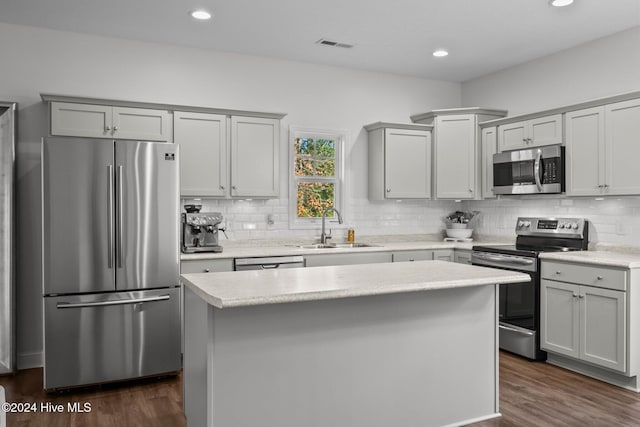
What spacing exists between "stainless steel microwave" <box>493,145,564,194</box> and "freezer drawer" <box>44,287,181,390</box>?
130 inches

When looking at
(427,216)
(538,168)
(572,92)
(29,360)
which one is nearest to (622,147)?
(538,168)

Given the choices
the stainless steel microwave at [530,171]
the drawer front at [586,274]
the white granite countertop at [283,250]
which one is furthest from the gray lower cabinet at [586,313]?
the white granite countertop at [283,250]

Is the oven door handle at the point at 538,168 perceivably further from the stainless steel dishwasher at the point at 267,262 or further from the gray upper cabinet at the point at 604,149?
the stainless steel dishwasher at the point at 267,262

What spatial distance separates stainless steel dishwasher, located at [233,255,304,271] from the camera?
4.30 meters

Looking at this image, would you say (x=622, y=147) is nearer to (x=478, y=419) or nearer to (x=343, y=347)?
(x=478, y=419)

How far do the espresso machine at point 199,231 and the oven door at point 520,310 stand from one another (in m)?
2.54

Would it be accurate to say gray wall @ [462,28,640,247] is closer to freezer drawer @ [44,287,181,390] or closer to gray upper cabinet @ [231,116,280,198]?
gray upper cabinet @ [231,116,280,198]

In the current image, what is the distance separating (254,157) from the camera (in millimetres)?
4691

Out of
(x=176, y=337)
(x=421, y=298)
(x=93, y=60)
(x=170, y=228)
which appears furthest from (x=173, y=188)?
(x=421, y=298)

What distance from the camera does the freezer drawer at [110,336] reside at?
11.7 ft

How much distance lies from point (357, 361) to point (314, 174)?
121 inches

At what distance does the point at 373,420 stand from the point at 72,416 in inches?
76.3

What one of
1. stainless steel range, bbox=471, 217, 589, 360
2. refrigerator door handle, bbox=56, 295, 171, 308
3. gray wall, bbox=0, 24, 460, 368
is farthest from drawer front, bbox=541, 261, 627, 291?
refrigerator door handle, bbox=56, 295, 171, 308

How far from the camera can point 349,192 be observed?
5578mm
